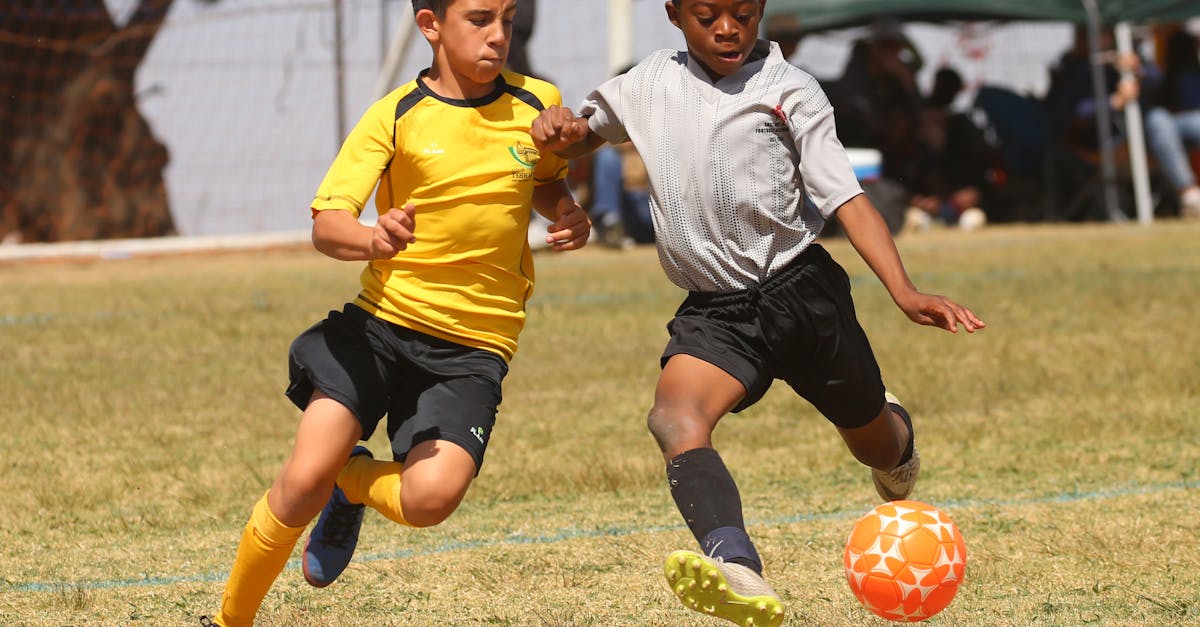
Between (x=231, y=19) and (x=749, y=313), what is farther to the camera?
(x=231, y=19)

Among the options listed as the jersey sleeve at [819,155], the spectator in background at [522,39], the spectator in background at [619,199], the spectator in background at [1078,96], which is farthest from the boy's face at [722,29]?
the spectator in background at [1078,96]

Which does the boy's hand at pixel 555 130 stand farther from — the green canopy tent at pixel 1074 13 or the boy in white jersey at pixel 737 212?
the green canopy tent at pixel 1074 13

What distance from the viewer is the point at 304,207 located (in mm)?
19219

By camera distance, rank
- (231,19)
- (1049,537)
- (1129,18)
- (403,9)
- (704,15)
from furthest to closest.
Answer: (231,19) < (403,9) < (1129,18) < (1049,537) < (704,15)

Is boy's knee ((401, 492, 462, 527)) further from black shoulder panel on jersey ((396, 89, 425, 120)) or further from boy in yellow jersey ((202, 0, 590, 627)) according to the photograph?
black shoulder panel on jersey ((396, 89, 425, 120))

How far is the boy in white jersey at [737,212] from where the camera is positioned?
441 cm

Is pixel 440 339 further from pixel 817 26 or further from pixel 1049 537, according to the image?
pixel 817 26

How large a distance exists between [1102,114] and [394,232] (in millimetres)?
14011

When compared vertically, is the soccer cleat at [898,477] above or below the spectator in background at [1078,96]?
above

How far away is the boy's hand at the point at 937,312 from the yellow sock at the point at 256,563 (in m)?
1.54

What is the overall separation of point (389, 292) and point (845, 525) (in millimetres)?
1817

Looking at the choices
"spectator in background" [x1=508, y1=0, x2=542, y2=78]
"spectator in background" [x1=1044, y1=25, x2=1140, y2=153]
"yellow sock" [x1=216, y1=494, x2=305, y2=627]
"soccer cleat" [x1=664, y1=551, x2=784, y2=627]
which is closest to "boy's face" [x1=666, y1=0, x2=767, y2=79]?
"soccer cleat" [x1=664, y1=551, x2=784, y2=627]

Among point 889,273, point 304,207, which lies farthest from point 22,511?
point 304,207

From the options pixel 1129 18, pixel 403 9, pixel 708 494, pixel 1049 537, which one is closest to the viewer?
pixel 708 494
